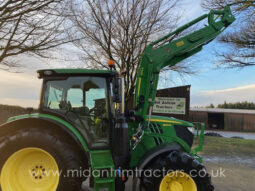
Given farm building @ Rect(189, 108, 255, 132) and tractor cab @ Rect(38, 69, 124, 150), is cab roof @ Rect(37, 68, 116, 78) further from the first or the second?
farm building @ Rect(189, 108, 255, 132)

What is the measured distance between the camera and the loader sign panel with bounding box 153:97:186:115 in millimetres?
9977

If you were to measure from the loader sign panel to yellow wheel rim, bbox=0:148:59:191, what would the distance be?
7299mm

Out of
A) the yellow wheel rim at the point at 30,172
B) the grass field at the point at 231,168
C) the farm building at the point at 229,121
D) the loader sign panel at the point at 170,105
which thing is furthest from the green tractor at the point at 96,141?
the farm building at the point at 229,121

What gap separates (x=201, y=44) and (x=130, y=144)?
2254mm

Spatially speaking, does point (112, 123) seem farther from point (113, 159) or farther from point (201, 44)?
point (201, 44)

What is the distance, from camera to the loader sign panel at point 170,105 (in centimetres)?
998

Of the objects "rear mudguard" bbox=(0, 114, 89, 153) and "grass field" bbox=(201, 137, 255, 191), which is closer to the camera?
"rear mudguard" bbox=(0, 114, 89, 153)

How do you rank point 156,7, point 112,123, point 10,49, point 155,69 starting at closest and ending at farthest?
point 112,123, point 155,69, point 10,49, point 156,7

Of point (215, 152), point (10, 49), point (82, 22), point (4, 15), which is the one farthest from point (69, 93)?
point (82, 22)

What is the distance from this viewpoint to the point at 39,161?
320 cm

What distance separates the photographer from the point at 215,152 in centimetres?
785

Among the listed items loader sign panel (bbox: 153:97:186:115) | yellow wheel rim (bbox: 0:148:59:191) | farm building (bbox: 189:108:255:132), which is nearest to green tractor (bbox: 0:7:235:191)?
yellow wheel rim (bbox: 0:148:59:191)

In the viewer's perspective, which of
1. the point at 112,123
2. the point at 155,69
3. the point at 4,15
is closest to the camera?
the point at 112,123

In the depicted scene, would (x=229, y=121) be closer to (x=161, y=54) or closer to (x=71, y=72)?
(x=161, y=54)
